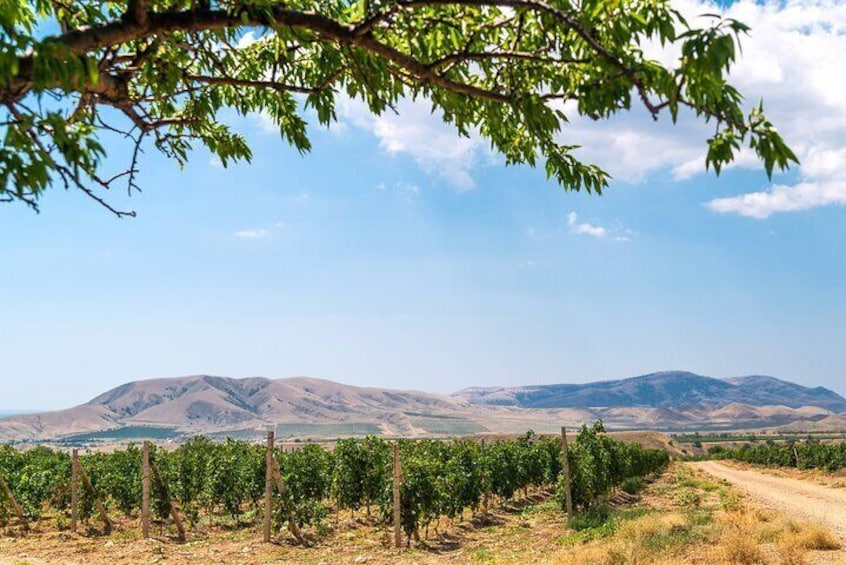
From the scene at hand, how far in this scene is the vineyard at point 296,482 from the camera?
51.9 ft

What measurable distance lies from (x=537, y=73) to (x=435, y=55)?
718mm

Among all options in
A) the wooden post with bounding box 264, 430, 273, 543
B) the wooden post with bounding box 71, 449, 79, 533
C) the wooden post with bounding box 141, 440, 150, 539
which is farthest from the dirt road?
the wooden post with bounding box 71, 449, 79, 533

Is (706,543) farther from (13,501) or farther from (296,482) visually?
(13,501)

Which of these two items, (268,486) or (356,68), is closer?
(356,68)

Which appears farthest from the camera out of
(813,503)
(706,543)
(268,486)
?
(813,503)

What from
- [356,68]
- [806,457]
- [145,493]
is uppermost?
[356,68]

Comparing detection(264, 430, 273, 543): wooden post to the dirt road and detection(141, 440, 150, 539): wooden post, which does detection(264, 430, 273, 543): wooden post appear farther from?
the dirt road

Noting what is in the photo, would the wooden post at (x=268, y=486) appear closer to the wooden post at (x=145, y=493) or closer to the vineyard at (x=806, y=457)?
the wooden post at (x=145, y=493)

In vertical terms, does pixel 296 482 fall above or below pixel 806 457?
above

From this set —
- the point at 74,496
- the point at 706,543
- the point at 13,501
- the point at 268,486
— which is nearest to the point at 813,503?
the point at 706,543

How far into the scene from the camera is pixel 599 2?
3.20 m

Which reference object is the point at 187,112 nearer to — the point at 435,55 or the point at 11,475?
the point at 435,55

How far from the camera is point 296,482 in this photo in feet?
62.8

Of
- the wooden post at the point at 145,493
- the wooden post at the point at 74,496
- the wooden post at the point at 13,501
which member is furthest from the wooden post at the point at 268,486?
the wooden post at the point at 13,501
